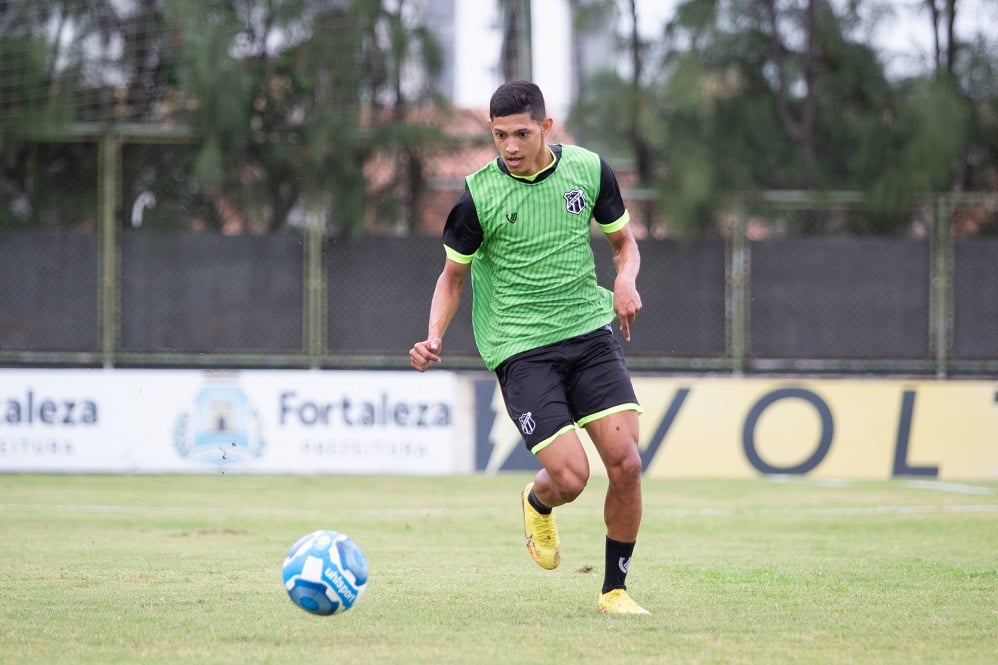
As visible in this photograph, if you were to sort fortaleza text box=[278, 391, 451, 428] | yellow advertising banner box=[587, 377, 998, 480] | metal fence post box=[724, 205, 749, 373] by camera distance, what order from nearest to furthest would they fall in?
fortaleza text box=[278, 391, 451, 428] < yellow advertising banner box=[587, 377, 998, 480] < metal fence post box=[724, 205, 749, 373]

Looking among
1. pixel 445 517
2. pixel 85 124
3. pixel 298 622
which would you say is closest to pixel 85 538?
pixel 445 517

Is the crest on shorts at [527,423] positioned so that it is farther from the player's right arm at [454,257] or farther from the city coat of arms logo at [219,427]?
the city coat of arms logo at [219,427]

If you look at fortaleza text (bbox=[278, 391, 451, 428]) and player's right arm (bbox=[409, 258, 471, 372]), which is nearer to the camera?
player's right arm (bbox=[409, 258, 471, 372])

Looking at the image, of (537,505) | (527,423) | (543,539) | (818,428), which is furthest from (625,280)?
(818,428)

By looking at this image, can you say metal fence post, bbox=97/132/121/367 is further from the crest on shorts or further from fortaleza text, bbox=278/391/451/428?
the crest on shorts

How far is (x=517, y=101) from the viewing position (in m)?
6.43

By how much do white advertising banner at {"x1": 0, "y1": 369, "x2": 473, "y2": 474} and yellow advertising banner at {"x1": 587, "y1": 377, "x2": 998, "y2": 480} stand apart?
1906mm

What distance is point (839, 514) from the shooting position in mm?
11703

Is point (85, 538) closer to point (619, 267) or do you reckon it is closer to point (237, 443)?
point (619, 267)

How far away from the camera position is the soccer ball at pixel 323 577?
18.8 ft

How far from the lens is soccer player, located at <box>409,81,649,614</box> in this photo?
6.47m

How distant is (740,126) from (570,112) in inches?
78.8

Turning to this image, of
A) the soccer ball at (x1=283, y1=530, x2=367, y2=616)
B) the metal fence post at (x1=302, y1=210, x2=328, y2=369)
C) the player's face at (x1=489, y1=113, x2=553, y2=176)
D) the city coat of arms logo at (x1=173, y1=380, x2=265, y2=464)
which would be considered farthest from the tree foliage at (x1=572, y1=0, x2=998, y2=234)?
the soccer ball at (x1=283, y1=530, x2=367, y2=616)

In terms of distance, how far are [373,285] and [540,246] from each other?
31.0ft
